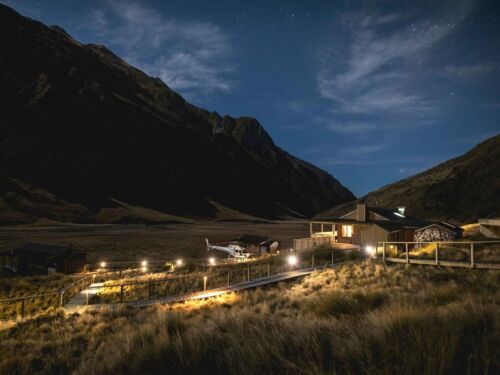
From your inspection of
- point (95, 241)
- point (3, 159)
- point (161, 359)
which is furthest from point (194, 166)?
point (161, 359)

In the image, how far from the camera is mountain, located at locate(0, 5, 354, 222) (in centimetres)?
11588

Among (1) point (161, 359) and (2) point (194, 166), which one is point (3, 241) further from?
(2) point (194, 166)

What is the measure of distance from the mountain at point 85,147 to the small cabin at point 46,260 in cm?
6041

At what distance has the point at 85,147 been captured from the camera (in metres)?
144

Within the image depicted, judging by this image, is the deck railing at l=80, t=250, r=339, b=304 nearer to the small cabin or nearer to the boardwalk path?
the boardwalk path

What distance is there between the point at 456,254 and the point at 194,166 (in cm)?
16621

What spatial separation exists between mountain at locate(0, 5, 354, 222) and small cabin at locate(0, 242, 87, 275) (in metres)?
60.4

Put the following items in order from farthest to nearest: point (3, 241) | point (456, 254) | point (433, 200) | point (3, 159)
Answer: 1. point (3, 159)
2. point (433, 200)
3. point (3, 241)
4. point (456, 254)

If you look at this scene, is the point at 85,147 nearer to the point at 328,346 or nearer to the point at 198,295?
the point at 198,295

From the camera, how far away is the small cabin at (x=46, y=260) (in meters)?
41.7

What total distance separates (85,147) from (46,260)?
371 feet

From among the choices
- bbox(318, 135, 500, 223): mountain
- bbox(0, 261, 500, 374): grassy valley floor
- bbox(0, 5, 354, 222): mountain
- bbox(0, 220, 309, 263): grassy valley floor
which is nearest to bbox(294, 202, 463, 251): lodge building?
bbox(0, 220, 309, 263): grassy valley floor

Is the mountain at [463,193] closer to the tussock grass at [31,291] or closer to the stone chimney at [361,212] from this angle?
the stone chimney at [361,212]

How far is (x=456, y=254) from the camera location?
63.4 ft
